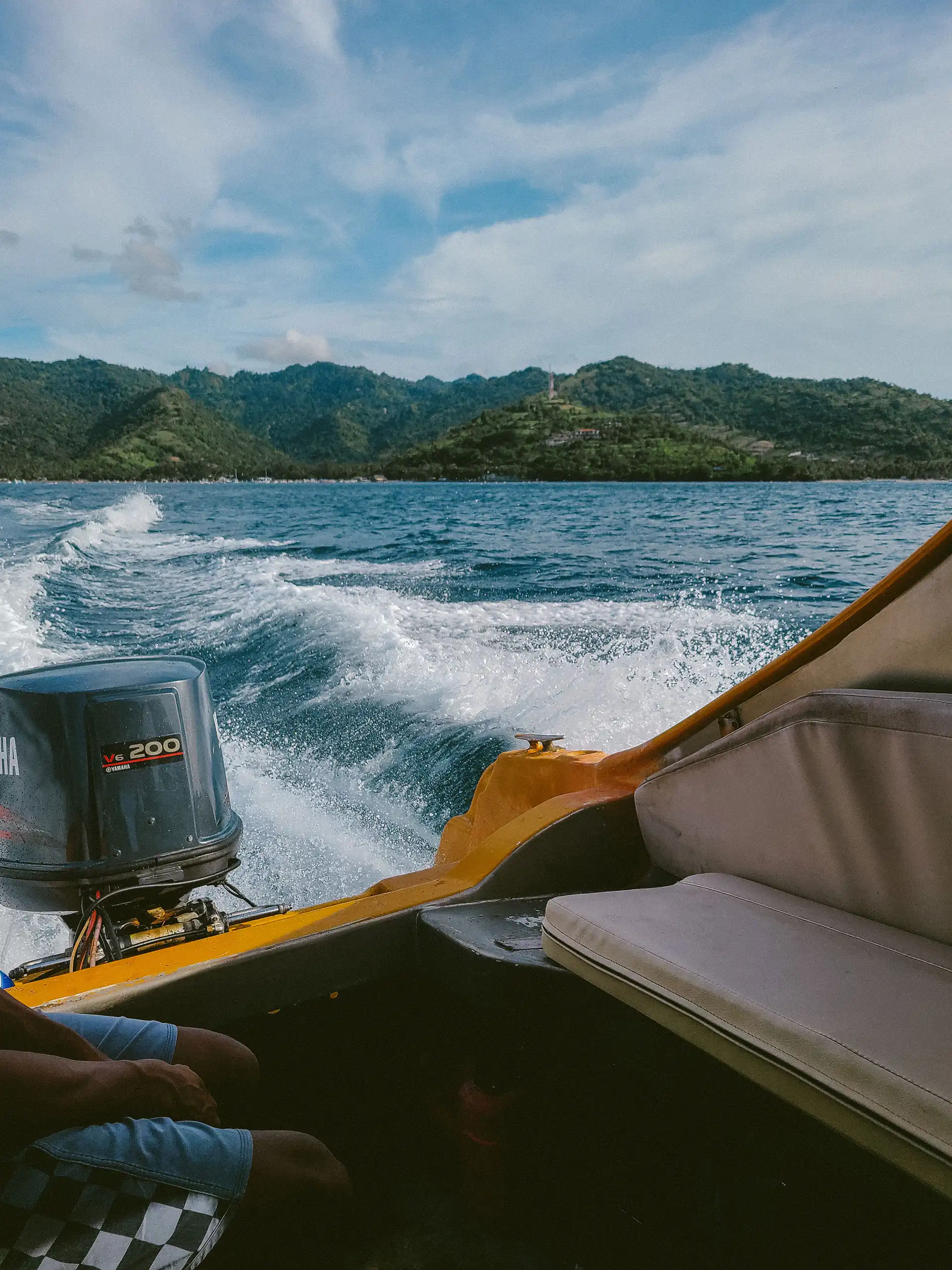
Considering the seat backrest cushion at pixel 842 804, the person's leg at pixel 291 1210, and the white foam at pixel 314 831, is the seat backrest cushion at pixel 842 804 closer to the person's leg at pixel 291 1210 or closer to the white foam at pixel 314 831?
the person's leg at pixel 291 1210

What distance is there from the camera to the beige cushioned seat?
902 millimetres

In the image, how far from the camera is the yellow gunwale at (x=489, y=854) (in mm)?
1356

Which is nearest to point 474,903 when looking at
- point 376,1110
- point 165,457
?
point 376,1110

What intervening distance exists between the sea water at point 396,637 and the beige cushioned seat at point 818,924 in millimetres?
2319

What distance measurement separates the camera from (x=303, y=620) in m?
7.46

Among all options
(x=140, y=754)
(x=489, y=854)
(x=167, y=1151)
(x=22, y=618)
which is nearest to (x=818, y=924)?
(x=489, y=854)

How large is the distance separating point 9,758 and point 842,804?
75.2 inches

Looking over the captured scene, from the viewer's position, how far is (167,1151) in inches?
37.3

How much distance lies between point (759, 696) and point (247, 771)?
3.51 metres

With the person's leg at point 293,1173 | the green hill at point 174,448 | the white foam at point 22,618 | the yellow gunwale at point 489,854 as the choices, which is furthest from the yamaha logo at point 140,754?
the green hill at point 174,448

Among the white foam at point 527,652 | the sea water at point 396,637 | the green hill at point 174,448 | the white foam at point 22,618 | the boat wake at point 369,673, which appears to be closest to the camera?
the boat wake at point 369,673

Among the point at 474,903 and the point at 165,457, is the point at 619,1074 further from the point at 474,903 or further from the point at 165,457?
the point at 165,457

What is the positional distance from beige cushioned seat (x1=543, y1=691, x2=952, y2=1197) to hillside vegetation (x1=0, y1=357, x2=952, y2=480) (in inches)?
1751

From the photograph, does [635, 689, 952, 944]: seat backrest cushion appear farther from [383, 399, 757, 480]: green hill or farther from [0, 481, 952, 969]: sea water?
[383, 399, 757, 480]: green hill
